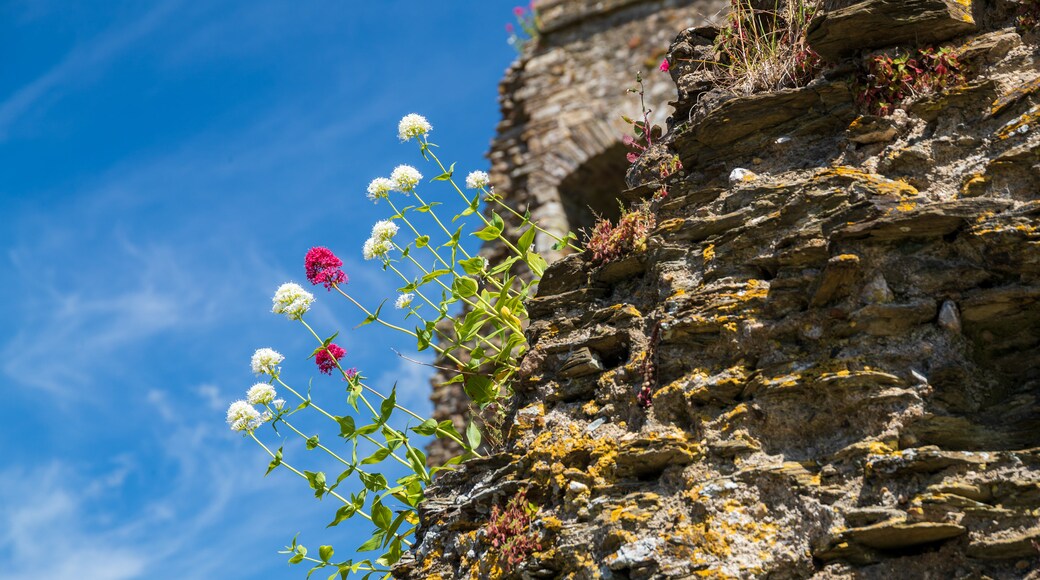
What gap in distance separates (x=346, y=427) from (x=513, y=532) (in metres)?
1.19

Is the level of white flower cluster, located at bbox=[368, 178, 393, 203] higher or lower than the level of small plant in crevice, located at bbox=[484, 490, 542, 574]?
higher

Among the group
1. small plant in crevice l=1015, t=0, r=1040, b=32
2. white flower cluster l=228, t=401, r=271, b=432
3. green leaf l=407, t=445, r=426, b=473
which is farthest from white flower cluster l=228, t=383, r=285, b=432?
small plant in crevice l=1015, t=0, r=1040, b=32

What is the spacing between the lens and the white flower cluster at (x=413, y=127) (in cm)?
542

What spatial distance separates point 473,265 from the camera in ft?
16.6

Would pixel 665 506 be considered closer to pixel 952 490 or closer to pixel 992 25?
pixel 952 490

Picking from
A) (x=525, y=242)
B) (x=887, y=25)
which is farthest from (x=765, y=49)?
(x=525, y=242)

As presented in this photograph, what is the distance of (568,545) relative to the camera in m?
3.59

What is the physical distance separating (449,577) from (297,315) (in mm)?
1543

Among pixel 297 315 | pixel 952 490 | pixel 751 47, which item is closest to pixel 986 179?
pixel 952 490

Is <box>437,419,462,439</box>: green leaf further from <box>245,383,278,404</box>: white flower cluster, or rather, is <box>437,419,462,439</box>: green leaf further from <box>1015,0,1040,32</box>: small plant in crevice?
<box>1015,0,1040,32</box>: small plant in crevice

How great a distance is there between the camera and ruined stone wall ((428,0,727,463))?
45.1 feet

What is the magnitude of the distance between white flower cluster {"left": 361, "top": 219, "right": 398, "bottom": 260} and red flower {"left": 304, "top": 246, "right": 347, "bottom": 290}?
0.52 ft

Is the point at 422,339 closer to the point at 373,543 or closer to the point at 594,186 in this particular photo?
the point at 373,543

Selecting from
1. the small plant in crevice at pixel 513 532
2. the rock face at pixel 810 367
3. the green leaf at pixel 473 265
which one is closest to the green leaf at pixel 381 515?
the rock face at pixel 810 367
